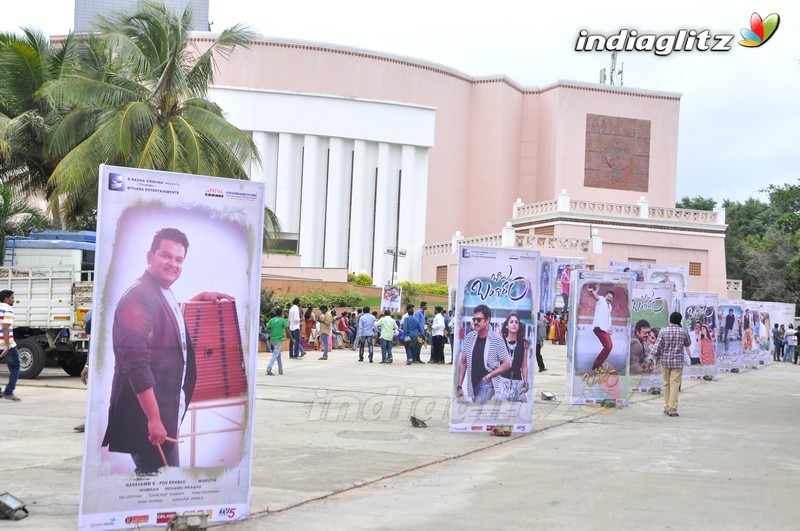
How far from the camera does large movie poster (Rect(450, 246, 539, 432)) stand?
40.6ft

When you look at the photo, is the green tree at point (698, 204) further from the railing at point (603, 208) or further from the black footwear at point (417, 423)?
the black footwear at point (417, 423)

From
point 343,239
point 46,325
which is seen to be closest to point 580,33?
point 343,239

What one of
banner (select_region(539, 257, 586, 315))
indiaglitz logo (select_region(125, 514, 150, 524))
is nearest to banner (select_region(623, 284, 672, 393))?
indiaglitz logo (select_region(125, 514, 150, 524))

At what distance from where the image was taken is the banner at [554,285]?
3900 cm

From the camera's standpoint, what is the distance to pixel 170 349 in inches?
252

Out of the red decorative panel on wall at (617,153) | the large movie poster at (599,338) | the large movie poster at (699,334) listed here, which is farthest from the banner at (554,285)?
the large movie poster at (599,338)

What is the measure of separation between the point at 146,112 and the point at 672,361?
13211 millimetres

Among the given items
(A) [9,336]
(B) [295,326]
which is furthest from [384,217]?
(A) [9,336]

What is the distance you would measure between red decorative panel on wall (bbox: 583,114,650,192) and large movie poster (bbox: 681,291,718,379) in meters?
34.2

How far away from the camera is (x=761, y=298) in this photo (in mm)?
66375

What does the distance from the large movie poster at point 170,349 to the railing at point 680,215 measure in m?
47.6

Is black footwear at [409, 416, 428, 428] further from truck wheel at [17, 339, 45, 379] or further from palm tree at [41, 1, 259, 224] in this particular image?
palm tree at [41, 1, 259, 224]

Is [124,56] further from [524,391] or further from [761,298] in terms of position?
[761,298]

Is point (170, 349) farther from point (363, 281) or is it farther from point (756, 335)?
point (363, 281)
